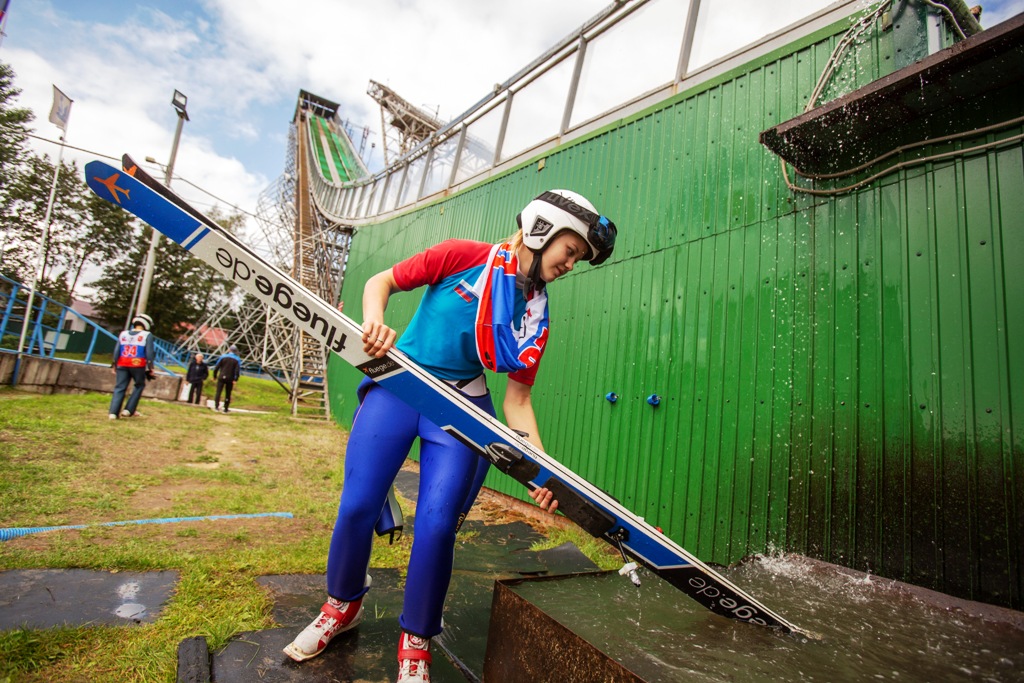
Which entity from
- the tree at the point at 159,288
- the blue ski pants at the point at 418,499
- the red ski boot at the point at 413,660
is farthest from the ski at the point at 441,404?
the tree at the point at 159,288

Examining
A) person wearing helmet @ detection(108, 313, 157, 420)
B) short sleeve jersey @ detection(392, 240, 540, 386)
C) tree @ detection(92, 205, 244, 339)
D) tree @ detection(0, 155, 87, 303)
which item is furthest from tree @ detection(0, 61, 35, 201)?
short sleeve jersey @ detection(392, 240, 540, 386)

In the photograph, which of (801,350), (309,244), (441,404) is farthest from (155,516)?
(309,244)

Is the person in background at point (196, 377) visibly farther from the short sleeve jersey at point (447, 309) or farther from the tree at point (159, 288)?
the tree at point (159, 288)

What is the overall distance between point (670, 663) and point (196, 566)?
8.33ft

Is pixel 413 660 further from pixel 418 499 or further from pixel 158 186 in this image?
pixel 158 186

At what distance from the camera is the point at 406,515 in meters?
4.43

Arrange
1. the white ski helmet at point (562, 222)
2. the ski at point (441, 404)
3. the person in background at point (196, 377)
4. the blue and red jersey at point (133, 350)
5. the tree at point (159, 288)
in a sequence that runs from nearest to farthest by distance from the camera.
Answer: the ski at point (441, 404), the white ski helmet at point (562, 222), the blue and red jersey at point (133, 350), the person in background at point (196, 377), the tree at point (159, 288)

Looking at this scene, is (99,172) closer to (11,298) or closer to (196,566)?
(196,566)

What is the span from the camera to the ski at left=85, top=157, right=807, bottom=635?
5.62ft

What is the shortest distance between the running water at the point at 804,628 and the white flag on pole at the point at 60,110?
15422 millimetres

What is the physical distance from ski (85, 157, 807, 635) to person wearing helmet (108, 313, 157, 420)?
25.1 ft

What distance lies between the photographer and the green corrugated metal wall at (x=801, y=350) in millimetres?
2475

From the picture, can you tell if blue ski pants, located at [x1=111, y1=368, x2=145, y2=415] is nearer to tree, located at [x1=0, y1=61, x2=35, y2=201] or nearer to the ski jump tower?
the ski jump tower

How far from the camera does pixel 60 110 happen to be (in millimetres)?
11180
